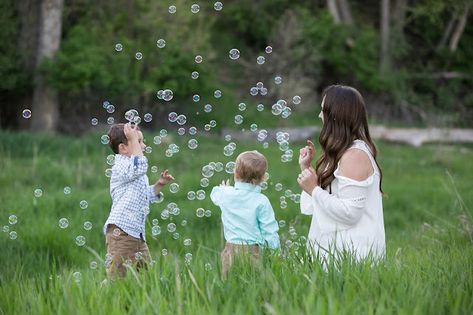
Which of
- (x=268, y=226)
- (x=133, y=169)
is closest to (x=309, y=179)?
(x=268, y=226)

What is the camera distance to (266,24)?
24969 millimetres

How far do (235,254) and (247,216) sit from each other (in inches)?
17.4

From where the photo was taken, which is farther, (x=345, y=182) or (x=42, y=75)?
(x=42, y=75)

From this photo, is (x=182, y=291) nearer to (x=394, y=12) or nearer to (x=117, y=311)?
(x=117, y=311)

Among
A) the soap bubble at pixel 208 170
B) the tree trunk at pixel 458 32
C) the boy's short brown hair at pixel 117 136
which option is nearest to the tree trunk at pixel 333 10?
the tree trunk at pixel 458 32

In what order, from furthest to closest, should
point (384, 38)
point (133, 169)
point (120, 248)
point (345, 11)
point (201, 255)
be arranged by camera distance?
1. point (345, 11)
2. point (384, 38)
3. point (201, 255)
4. point (120, 248)
5. point (133, 169)

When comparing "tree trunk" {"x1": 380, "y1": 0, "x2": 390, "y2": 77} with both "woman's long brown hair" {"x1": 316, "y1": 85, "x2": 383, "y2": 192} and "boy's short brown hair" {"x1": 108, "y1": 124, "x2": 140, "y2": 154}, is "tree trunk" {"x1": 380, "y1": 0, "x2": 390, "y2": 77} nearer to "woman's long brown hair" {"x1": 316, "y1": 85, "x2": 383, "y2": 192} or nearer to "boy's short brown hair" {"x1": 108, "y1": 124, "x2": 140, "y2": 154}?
"boy's short brown hair" {"x1": 108, "y1": 124, "x2": 140, "y2": 154}

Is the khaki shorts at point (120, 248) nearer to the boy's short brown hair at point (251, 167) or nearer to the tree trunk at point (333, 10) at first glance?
the boy's short brown hair at point (251, 167)

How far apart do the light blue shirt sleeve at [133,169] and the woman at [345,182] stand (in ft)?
3.03

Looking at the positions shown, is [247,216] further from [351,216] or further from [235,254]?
[351,216]

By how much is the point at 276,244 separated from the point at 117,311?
139cm

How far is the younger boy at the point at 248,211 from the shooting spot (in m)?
4.41

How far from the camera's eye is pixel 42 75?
17016mm

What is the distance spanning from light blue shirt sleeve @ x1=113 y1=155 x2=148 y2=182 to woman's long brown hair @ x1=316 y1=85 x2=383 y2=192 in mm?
1031
